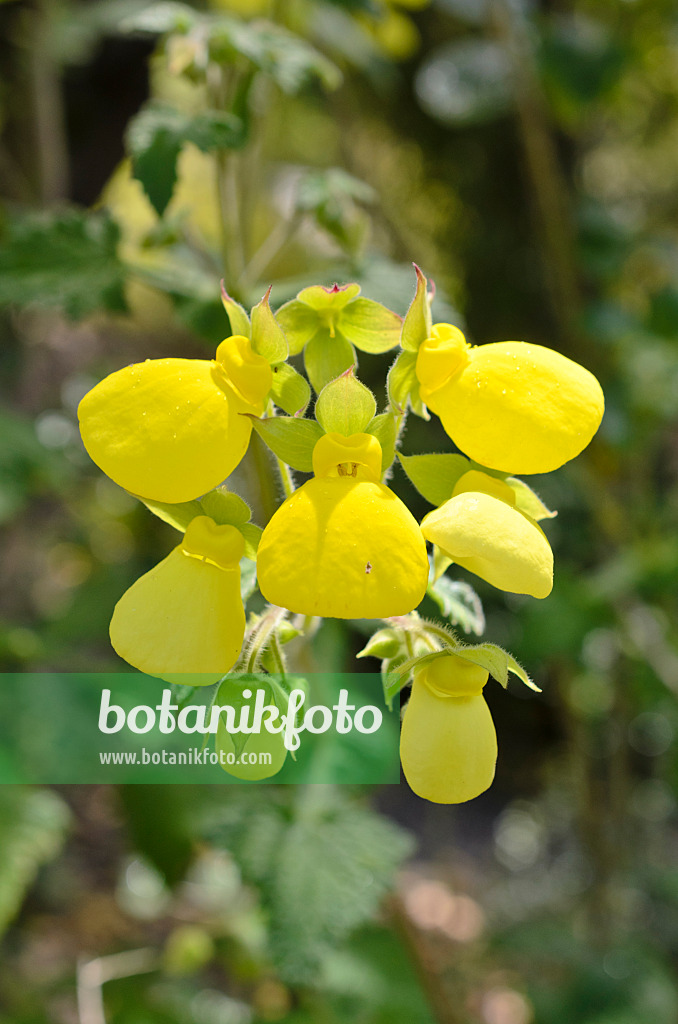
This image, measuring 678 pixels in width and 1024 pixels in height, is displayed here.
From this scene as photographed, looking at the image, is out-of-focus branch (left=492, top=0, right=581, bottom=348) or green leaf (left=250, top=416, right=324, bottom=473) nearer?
green leaf (left=250, top=416, right=324, bottom=473)

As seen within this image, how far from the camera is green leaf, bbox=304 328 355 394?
337 millimetres

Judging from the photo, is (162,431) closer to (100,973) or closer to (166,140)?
(166,140)

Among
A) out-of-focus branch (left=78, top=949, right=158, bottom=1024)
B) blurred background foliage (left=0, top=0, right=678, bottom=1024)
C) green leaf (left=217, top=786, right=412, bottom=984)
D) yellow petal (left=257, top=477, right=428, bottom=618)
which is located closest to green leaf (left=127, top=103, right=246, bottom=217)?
blurred background foliage (left=0, top=0, right=678, bottom=1024)

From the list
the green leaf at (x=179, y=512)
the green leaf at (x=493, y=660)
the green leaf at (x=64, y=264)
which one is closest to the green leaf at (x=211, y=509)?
the green leaf at (x=179, y=512)

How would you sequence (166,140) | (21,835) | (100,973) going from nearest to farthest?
(166,140) < (21,835) < (100,973)

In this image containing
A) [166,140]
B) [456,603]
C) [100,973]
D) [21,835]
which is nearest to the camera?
[456,603]

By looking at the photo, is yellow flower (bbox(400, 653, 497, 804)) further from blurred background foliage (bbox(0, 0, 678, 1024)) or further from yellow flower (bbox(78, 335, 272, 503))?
blurred background foliage (bbox(0, 0, 678, 1024))

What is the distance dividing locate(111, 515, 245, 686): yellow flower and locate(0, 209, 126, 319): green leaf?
14.6 inches

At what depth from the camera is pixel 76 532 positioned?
1483mm

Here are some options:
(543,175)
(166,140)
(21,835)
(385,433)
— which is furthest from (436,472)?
(543,175)

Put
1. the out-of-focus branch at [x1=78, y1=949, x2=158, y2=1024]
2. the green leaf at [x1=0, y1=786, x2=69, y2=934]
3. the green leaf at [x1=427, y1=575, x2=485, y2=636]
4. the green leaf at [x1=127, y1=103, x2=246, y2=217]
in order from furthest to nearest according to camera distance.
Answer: the out-of-focus branch at [x1=78, y1=949, x2=158, y2=1024] < the green leaf at [x1=0, y1=786, x2=69, y2=934] < the green leaf at [x1=127, y1=103, x2=246, y2=217] < the green leaf at [x1=427, y1=575, x2=485, y2=636]

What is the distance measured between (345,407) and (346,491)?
0.14 feet

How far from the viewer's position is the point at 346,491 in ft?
0.90

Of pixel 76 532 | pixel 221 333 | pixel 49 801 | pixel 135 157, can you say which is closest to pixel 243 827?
pixel 49 801
